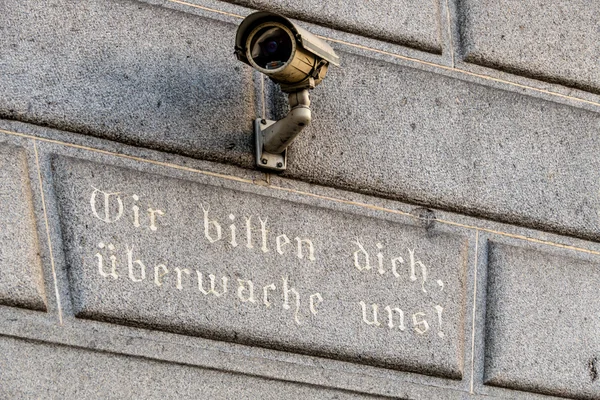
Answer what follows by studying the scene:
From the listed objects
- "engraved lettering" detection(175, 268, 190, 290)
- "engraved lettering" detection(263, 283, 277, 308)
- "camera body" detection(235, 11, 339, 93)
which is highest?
"camera body" detection(235, 11, 339, 93)

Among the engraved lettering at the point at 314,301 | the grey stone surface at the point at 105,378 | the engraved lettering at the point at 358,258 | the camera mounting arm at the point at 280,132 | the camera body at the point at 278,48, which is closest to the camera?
the grey stone surface at the point at 105,378

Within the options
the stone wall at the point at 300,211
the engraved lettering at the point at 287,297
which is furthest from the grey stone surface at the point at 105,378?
the engraved lettering at the point at 287,297

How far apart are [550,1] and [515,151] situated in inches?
27.9

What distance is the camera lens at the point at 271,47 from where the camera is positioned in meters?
4.27

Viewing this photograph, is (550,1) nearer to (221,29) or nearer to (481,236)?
(481,236)

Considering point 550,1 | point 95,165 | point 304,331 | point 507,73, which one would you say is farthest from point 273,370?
point 550,1

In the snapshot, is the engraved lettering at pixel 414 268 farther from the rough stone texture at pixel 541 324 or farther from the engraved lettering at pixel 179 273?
the engraved lettering at pixel 179 273

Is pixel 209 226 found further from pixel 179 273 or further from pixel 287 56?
pixel 287 56

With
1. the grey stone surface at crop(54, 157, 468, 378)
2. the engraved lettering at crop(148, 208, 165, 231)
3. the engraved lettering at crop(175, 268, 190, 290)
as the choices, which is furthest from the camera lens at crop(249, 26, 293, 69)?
the engraved lettering at crop(175, 268, 190, 290)

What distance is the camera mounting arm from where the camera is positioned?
4.39 metres

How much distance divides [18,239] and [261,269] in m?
0.83

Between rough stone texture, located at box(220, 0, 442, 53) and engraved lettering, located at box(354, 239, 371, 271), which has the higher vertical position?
rough stone texture, located at box(220, 0, 442, 53)

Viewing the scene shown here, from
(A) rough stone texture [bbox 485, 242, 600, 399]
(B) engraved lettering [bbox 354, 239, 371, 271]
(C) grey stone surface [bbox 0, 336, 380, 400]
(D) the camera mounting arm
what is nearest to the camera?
(C) grey stone surface [bbox 0, 336, 380, 400]

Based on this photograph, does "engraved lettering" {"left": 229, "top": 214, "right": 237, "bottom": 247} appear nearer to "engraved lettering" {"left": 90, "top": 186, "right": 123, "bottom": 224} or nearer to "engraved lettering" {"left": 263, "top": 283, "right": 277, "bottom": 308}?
"engraved lettering" {"left": 263, "top": 283, "right": 277, "bottom": 308}
